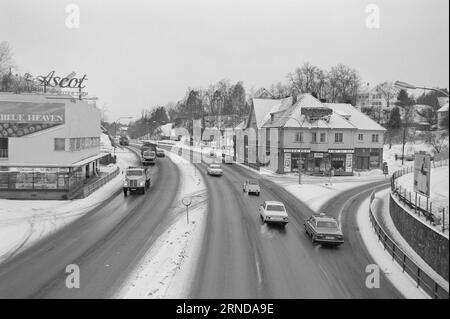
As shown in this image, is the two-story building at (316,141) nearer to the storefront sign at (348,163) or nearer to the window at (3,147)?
the storefront sign at (348,163)

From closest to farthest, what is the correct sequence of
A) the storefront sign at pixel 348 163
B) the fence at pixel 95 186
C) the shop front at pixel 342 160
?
the fence at pixel 95 186, the shop front at pixel 342 160, the storefront sign at pixel 348 163

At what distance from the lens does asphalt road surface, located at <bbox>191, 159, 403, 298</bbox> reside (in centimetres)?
1777

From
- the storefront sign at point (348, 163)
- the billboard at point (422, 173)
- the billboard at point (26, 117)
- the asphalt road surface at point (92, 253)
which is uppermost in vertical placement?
the billboard at point (26, 117)

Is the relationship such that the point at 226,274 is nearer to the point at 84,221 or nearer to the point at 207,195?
the point at 84,221

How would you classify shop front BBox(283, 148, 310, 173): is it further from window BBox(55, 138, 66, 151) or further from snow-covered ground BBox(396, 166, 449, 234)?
window BBox(55, 138, 66, 151)

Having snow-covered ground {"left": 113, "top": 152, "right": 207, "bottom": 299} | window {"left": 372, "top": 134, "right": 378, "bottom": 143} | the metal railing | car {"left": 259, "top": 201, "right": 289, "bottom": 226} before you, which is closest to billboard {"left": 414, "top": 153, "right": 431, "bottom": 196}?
car {"left": 259, "top": 201, "right": 289, "bottom": 226}

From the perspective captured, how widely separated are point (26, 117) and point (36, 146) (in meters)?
2.97

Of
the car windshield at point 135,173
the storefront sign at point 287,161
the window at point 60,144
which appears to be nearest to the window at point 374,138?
the storefront sign at point 287,161

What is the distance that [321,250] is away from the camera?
79.6 ft

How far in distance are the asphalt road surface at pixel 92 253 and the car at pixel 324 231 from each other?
31.9 feet

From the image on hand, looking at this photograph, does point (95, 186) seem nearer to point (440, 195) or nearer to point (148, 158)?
point (148, 158)

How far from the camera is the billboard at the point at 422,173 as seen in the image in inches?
955
